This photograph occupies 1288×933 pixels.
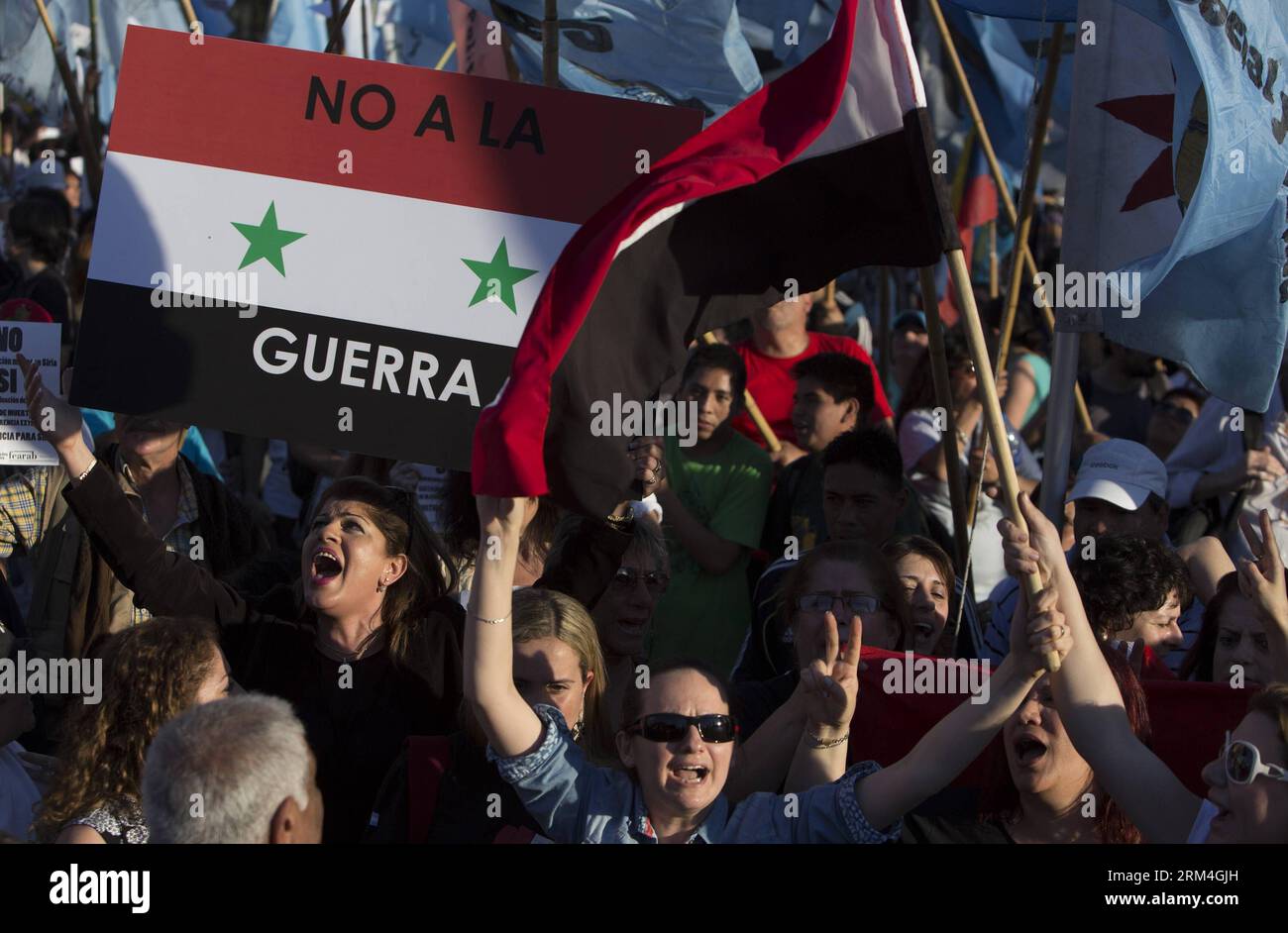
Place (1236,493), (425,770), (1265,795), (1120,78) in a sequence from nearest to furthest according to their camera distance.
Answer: (1265,795)
(425,770)
(1120,78)
(1236,493)

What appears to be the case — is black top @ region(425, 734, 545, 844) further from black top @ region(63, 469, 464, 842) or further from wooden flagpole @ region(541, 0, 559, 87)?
wooden flagpole @ region(541, 0, 559, 87)

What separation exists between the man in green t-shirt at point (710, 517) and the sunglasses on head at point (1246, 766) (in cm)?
259

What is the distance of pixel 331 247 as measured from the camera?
4727 millimetres

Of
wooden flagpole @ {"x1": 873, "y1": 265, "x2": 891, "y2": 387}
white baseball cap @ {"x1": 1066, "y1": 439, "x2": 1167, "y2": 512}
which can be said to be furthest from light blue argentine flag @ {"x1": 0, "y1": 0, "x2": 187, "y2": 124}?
white baseball cap @ {"x1": 1066, "y1": 439, "x2": 1167, "y2": 512}

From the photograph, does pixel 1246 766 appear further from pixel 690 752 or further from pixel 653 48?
pixel 653 48

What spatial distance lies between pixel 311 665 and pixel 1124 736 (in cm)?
196

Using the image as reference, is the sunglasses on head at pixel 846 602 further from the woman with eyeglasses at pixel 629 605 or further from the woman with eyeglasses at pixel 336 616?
the woman with eyeglasses at pixel 336 616

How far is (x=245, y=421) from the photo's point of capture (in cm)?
454

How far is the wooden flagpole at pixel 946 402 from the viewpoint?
17.8 ft

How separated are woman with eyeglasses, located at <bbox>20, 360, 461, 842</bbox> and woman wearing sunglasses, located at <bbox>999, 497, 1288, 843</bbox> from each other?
1546mm
